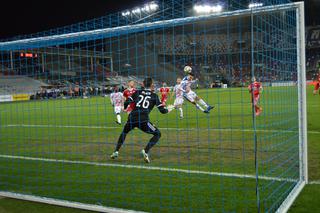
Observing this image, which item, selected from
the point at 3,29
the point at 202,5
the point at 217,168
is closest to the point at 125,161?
the point at 217,168

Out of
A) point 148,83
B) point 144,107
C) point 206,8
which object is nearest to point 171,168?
point 144,107

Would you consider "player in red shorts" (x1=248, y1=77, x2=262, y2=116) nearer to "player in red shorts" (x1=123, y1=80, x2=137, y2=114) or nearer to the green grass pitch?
the green grass pitch

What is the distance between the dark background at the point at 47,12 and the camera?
40500mm

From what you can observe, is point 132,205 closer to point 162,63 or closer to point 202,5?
point 162,63

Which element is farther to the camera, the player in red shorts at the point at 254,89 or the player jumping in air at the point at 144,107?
the player jumping in air at the point at 144,107

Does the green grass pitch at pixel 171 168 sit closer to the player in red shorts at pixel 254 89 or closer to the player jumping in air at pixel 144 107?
the player in red shorts at pixel 254 89

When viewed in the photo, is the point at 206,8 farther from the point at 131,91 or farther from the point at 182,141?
the point at 131,91

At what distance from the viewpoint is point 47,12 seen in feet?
138

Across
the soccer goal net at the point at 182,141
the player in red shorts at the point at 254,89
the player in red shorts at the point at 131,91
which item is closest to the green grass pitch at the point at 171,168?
the soccer goal net at the point at 182,141

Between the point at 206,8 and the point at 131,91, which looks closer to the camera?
the point at 206,8

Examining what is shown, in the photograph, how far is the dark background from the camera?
40.5 metres

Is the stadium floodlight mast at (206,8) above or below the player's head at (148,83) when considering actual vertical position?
above

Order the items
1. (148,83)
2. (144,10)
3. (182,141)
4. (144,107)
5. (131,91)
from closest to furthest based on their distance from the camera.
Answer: (144,10)
(148,83)
(144,107)
(182,141)
(131,91)

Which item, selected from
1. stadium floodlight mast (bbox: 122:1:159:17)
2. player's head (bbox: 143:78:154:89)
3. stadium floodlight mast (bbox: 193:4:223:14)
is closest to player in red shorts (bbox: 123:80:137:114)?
player's head (bbox: 143:78:154:89)
